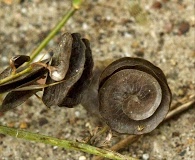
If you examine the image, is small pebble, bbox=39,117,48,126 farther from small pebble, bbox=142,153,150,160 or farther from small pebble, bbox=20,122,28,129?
small pebble, bbox=142,153,150,160

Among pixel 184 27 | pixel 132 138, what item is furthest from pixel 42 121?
pixel 184 27

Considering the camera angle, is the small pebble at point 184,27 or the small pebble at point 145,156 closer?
the small pebble at point 145,156

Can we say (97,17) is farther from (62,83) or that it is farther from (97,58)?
(62,83)

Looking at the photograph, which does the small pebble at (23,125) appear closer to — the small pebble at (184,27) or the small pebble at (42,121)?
the small pebble at (42,121)

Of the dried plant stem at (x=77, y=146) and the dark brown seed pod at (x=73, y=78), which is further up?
the dark brown seed pod at (x=73, y=78)

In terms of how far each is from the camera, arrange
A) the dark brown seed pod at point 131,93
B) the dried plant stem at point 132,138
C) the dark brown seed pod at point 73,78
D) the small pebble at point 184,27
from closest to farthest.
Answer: the dark brown seed pod at point 73,78 → the dark brown seed pod at point 131,93 → the dried plant stem at point 132,138 → the small pebble at point 184,27

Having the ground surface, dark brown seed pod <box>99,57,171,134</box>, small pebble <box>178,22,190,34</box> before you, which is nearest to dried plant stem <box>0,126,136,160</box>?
dark brown seed pod <box>99,57,171,134</box>

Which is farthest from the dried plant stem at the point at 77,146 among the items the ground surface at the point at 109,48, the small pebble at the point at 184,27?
the small pebble at the point at 184,27

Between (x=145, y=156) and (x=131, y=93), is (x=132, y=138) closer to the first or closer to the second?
(x=145, y=156)
